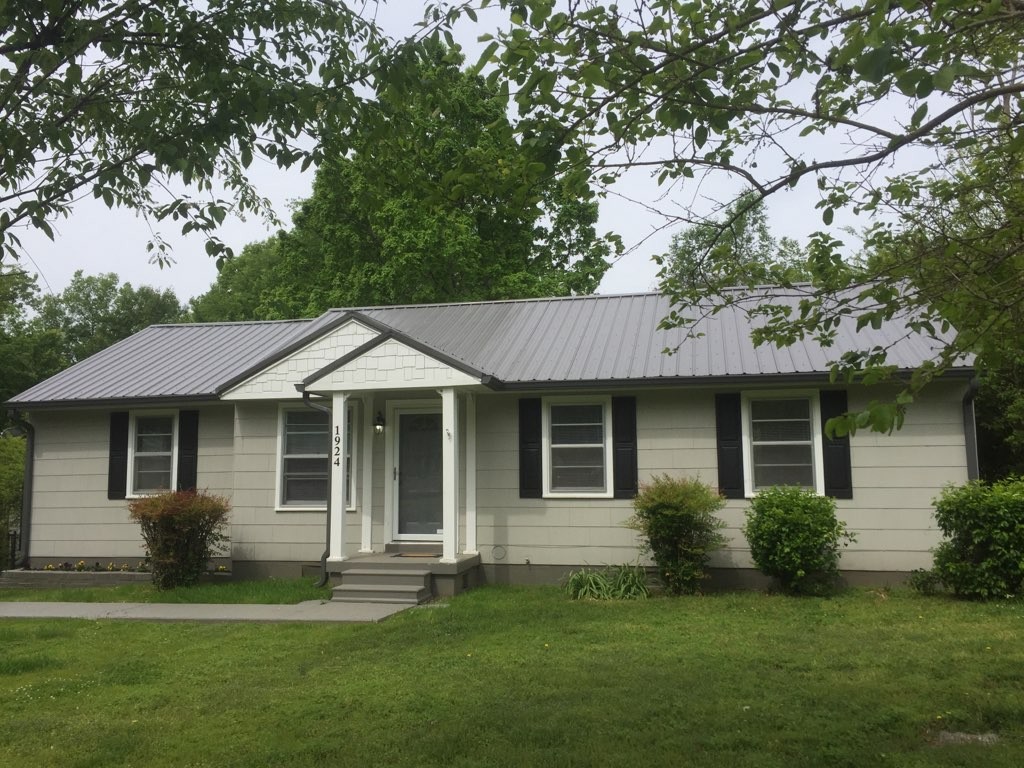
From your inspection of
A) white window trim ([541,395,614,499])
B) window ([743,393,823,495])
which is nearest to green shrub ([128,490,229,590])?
white window trim ([541,395,614,499])

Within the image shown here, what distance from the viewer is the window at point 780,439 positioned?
10.6m

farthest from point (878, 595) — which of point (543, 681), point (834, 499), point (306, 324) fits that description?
point (306, 324)

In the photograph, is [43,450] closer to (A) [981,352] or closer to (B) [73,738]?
(B) [73,738]

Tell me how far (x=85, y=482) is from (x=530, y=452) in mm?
6854

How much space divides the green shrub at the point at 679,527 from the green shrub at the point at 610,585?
301 millimetres

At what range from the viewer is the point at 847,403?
1045cm

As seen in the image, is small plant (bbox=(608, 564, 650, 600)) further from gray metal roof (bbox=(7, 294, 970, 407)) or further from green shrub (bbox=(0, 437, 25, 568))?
green shrub (bbox=(0, 437, 25, 568))

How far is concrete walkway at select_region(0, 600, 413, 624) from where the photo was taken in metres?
9.06

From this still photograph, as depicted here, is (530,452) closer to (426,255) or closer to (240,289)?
(426,255)

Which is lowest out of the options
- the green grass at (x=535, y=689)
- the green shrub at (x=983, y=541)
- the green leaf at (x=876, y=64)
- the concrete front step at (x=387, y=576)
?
the green grass at (x=535, y=689)

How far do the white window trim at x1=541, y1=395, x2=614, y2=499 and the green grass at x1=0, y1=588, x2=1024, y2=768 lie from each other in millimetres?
2194

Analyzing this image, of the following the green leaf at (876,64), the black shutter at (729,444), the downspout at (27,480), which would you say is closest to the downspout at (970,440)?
the black shutter at (729,444)

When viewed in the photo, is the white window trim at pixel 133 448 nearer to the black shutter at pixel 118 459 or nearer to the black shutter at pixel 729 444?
the black shutter at pixel 118 459

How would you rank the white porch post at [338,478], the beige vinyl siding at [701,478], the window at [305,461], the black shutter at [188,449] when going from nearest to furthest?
1. the beige vinyl siding at [701,478]
2. the white porch post at [338,478]
3. the window at [305,461]
4. the black shutter at [188,449]
